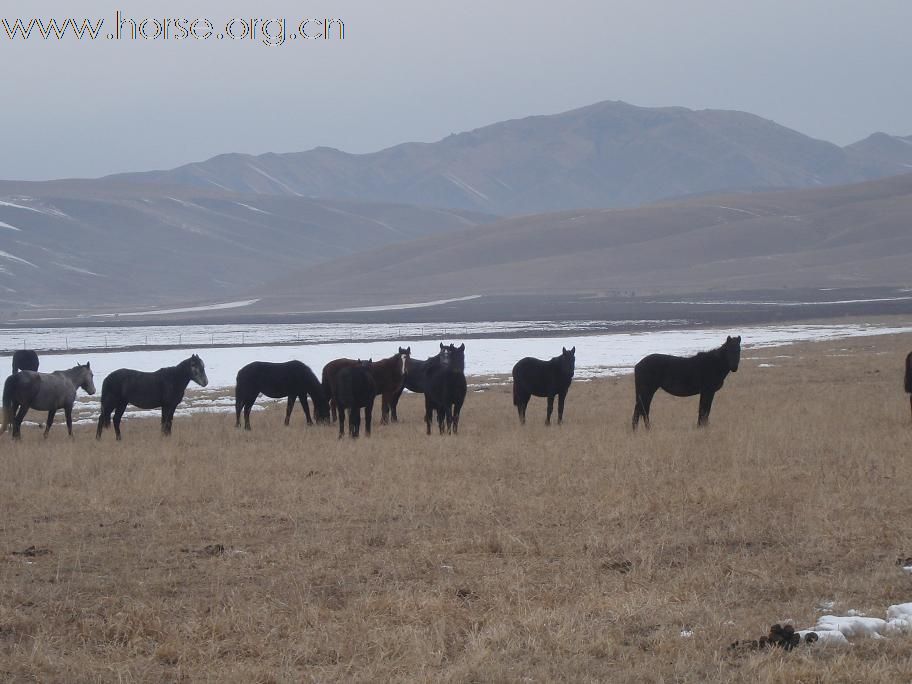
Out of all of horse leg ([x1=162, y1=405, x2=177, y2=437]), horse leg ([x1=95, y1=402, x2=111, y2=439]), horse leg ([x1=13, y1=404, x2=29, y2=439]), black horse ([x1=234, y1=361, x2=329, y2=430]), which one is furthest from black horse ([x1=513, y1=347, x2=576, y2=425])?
horse leg ([x1=13, y1=404, x2=29, y2=439])

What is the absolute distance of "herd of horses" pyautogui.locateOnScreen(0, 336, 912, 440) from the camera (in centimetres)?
1705

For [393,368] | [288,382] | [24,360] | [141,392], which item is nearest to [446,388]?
[393,368]

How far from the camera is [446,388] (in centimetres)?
1767

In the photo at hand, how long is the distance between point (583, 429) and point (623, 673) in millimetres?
11087

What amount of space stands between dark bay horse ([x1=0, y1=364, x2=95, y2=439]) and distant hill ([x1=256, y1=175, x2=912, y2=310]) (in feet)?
331

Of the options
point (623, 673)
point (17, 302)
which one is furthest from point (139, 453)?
point (17, 302)

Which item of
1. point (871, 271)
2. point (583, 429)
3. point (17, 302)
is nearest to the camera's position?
point (583, 429)

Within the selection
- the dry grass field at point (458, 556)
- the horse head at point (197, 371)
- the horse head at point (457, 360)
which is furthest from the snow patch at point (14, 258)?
the dry grass field at point (458, 556)

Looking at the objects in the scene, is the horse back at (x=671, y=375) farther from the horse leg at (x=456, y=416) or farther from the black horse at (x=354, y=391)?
the black horse at (x=354, y=391)

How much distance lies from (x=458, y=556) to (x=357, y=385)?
8.79 m

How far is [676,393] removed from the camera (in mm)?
17203

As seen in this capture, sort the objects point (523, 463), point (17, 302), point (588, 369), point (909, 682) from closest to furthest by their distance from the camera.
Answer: point (909, 682) < point (523, 463) < point (588, 369) < point (17, 302)

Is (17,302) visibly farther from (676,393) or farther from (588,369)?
(676,393)

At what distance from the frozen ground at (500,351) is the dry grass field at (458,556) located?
1658 cm
